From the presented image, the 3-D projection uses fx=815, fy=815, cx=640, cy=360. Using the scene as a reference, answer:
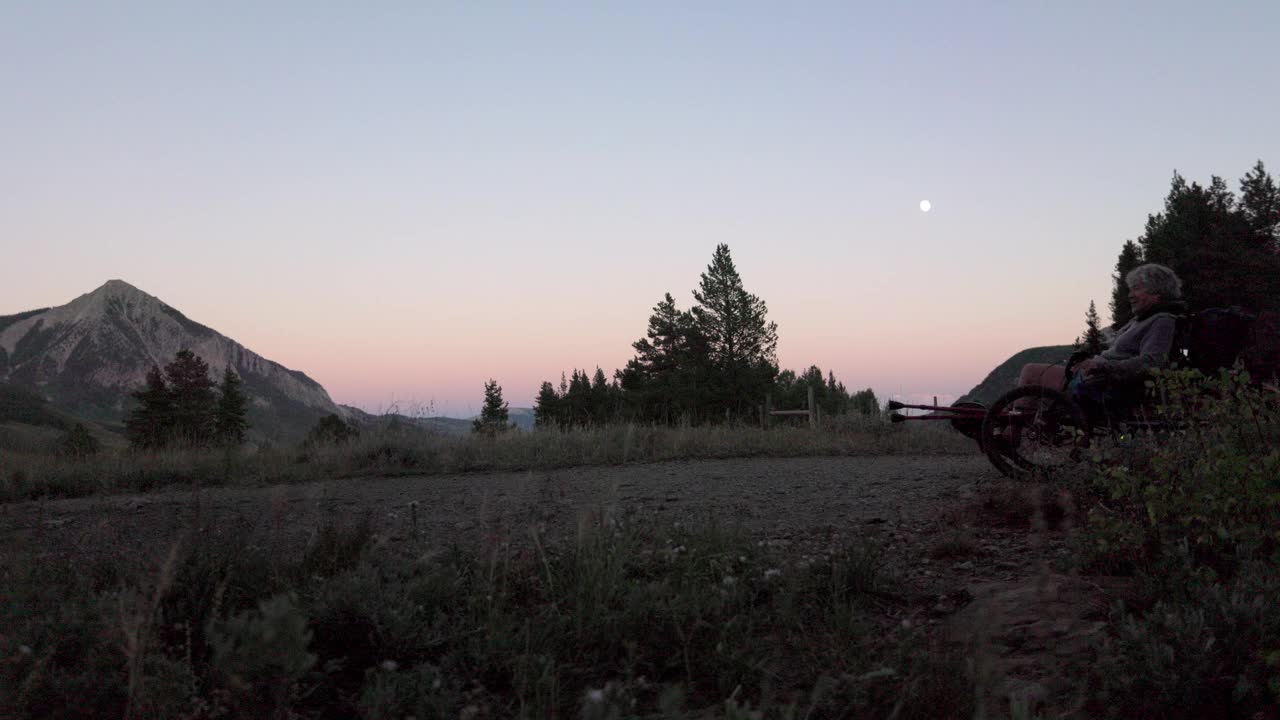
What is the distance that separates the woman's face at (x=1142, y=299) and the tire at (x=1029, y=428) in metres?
1.03

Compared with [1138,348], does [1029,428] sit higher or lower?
lower

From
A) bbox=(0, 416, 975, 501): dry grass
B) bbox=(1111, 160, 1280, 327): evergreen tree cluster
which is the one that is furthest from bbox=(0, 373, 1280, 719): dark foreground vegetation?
bbox=(1111, 160, 1280, 327): evergreen tree cluster

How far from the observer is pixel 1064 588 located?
10.9ft

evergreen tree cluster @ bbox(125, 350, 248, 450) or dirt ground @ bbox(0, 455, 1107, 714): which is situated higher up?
evergreen tree cluster @ bbox(125, 350, 248, 450)

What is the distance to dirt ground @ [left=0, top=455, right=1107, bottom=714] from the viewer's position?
291 cm

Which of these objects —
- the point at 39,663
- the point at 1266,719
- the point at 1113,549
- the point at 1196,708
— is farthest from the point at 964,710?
the point at 39,663

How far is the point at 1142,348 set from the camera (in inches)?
229

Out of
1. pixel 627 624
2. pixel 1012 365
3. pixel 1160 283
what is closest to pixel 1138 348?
pixel 1160 283

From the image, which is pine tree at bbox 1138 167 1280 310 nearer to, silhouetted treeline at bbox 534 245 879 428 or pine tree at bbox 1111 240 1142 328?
pine tree at bbox 1111 240 1142 328

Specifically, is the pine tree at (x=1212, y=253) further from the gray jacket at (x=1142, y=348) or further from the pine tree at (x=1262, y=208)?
the gray jacket at (x=1142, y=348)

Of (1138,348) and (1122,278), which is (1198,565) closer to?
(1138,348)

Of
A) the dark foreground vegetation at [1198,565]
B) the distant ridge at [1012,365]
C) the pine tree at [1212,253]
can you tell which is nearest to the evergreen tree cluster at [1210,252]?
the pine tree at [1212,253]

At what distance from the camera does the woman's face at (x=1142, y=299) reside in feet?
20.1

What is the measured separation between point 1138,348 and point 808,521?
2.98 m
